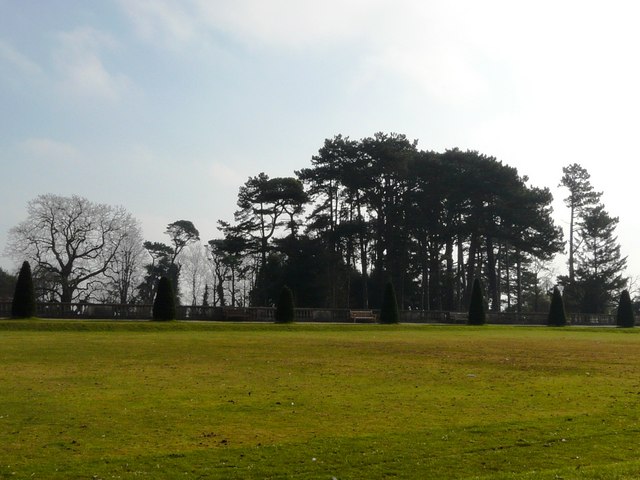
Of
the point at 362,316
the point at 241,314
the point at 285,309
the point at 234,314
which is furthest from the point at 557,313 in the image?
the point at 234,314

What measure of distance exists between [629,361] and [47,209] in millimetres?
56753

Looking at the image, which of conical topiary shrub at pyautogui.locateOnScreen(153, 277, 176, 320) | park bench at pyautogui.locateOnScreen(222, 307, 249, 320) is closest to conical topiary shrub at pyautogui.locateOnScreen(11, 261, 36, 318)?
conical topiary shrub at pyautogui.locateOnScreen(153, 277, 176, 320)

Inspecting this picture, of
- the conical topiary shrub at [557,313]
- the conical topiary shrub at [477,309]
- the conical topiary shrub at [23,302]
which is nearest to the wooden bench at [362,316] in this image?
the conical topiary shrub at [477,309]

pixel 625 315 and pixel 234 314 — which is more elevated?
pixel 625 315

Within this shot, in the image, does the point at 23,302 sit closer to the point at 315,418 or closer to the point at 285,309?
the point at 285,309

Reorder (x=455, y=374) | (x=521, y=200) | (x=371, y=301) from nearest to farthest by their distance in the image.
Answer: (x=455, y=374), (x=521, y=200), (x=371, y=301)

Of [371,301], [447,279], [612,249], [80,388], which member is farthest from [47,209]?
[612,249]

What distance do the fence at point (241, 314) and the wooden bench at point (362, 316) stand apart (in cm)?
43

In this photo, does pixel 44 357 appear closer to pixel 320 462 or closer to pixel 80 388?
pixel 80 388

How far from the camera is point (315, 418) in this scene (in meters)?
10.6

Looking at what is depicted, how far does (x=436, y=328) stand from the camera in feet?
164

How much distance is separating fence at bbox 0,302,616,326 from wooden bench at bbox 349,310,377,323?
1.41 ft

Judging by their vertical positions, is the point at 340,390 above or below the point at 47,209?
below

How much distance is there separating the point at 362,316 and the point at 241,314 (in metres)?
11.2
